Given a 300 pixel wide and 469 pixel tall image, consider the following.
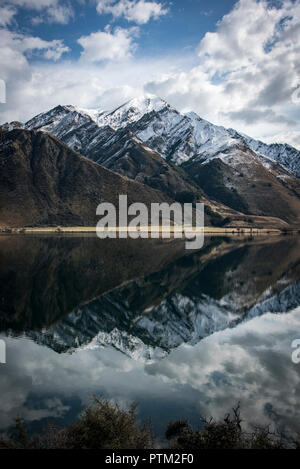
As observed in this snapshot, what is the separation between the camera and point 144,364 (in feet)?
87.1

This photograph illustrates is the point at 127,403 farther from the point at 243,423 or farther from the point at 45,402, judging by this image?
the point at 243,423

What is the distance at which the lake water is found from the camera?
1975 cm

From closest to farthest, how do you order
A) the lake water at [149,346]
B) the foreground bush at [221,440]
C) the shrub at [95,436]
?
the shrub at [95,436]
the foreground bush at [221,440]
the lake water at [149,346]

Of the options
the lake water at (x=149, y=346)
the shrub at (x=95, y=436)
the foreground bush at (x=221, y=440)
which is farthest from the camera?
the lake water at (x=149, y=346)

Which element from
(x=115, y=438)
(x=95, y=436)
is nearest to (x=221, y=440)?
(x=115, y=438)

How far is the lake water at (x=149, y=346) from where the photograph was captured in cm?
1975

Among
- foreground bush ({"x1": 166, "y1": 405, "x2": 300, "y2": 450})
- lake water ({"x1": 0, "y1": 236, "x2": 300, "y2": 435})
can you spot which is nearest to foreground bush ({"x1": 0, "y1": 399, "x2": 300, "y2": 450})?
foreground bush ({"x1": 166, "y1": 405, "x2": 300, "y2": 450})

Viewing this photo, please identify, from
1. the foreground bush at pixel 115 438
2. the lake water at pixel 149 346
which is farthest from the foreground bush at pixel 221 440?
the lake water at pixel 149 346

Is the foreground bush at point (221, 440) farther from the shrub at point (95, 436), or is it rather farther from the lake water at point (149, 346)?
the lake water at point (149, 346)

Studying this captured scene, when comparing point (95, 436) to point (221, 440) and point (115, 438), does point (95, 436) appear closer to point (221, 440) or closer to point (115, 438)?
point (115, 438)
